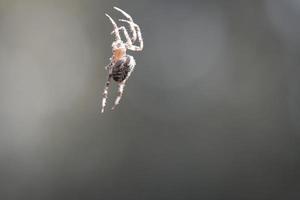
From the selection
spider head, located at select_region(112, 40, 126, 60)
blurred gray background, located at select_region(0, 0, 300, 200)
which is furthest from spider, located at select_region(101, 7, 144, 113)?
blurred gray background, located at select_region(0, 0, 300, 200)

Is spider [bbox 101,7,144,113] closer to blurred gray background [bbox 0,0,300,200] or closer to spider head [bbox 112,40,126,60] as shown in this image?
spider head [bbox 112,40,126,60]

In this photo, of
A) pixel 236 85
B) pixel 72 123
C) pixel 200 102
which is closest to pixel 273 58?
pixel 236 85

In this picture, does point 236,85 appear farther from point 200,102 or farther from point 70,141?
point 70,141

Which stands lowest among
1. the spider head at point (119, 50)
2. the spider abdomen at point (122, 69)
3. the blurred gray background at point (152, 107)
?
the spider abdomen at point (122, 69)

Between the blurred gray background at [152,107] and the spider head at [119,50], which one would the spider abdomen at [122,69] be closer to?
the spider head at [119,50]

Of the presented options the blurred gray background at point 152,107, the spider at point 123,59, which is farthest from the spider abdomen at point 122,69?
the blurred gray background at point 152,107

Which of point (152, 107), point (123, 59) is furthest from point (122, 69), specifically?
point (152, 107)
